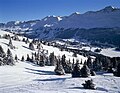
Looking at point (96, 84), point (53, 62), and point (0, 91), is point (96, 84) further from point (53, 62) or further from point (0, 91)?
point (53, 62)

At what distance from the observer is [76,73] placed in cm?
8244

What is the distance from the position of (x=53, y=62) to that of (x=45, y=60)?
439 cm

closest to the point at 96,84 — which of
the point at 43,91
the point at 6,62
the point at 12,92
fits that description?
the point at 43,91

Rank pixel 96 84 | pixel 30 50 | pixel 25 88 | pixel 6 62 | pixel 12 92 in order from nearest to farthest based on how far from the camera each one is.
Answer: pixel 12 92
pixel 25 88
pixel 96 84
pixel 6 62
pixel 30 50

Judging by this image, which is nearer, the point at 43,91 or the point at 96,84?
the point at 43,91

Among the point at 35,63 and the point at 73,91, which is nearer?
the point at 73,91

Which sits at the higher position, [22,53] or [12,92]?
[22,53]

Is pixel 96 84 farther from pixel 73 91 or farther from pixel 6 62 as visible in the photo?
pixel 6 62

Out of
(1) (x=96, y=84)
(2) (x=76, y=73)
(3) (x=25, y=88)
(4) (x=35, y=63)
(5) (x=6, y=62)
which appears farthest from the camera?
(4) (x=35, y=63)

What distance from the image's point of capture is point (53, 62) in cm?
15350

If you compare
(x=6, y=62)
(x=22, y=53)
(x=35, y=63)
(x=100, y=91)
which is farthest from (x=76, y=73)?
(x=22, y=53)

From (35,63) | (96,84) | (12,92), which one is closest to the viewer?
(12,92)

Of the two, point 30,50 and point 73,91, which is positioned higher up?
point 30,50

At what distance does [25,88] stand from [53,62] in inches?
3809
